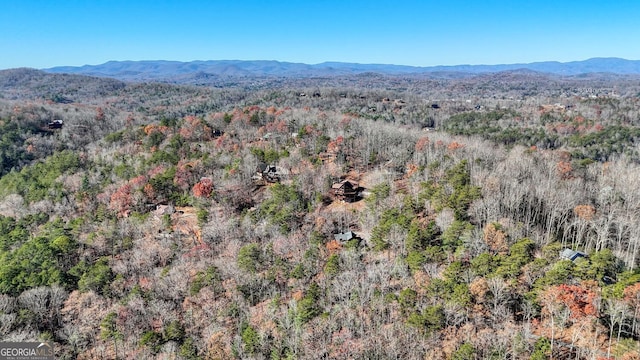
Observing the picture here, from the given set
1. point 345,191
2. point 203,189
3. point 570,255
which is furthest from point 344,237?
point 203,189

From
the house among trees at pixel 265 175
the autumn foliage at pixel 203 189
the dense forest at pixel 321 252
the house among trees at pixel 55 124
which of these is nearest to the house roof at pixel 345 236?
the dense forest at pixel 321 252

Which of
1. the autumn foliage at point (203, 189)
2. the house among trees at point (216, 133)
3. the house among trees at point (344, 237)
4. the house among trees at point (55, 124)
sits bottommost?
the house among trees at point (344, 237)

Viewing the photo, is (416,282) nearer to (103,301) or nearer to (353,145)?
(103,301)

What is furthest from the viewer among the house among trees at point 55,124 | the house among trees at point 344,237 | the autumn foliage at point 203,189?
→ the house among trees at point 55,124

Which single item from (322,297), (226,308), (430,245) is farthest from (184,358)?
(430,245)

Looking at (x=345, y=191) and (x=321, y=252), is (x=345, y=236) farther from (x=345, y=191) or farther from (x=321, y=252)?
(x=345, y=191)

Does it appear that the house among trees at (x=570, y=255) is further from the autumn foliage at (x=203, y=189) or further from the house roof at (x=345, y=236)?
the autumn foliage at (x=203, y=189)

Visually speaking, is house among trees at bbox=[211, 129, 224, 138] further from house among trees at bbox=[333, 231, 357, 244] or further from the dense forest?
house among trees at bbox=[333, 231, 357, 244]
